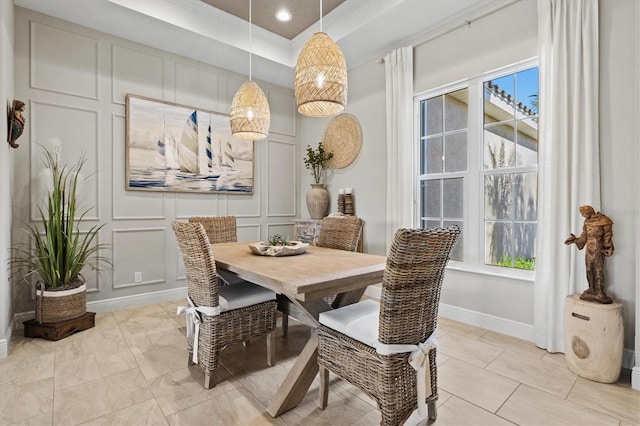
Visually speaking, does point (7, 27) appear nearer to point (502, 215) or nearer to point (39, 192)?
point (39, 192)

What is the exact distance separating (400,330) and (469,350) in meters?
1.47

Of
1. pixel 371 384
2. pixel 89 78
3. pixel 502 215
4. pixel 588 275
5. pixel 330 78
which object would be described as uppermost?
pixel 89 78

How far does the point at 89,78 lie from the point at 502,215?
4.20m

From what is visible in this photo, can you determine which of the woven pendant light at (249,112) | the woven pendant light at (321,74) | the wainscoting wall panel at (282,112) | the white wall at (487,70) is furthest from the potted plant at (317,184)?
the woven pendant light at (321,74)

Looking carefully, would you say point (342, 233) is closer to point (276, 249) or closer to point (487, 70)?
point (276, 249)

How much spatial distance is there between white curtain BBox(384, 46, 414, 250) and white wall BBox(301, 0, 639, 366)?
5.1 inches

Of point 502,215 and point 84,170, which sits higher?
point 84,170

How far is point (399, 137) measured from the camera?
11.4ft

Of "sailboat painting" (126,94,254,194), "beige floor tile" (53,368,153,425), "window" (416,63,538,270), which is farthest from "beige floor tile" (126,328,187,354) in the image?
"window" (416,63,538,270)

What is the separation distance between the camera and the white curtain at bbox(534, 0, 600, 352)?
2.24 meters

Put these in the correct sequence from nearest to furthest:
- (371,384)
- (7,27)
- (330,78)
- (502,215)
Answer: (371,384), (330,78), (7,27), (502,215)

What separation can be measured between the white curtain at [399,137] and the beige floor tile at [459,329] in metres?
1.03

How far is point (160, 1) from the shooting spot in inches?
123

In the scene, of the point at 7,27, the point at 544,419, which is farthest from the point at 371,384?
the point at 7,27
